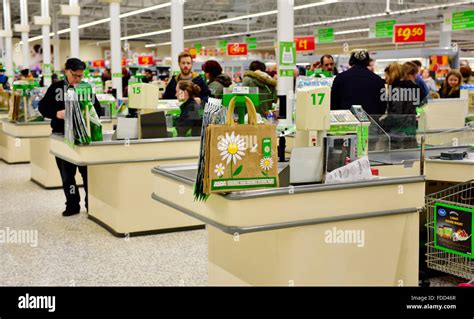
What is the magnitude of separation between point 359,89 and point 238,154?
2707 mm

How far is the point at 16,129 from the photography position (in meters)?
8.23

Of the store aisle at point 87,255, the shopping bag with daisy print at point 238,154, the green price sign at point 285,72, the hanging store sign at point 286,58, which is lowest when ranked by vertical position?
the store aisle at point 87,255

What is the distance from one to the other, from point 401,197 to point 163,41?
1641 inches

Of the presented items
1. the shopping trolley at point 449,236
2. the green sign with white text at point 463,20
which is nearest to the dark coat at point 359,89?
the shopping trolley at point 449,236

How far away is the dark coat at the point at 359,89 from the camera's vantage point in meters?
5.36

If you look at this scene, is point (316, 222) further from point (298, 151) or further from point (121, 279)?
point (121, 279)

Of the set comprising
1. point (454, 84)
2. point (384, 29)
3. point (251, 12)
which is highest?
point (251, 12)

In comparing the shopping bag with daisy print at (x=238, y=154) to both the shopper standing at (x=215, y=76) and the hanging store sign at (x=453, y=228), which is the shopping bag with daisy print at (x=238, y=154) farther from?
the shopper standing at (x=215, y=76)

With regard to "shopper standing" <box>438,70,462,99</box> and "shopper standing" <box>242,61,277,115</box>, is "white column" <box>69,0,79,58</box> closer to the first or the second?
"shopper standing" <box>242,61,277,115</box>

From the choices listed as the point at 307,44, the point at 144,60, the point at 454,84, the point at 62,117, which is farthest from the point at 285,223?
the point at 144,60

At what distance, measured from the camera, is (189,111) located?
6.03m

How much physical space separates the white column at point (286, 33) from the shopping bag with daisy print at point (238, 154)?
387 cm

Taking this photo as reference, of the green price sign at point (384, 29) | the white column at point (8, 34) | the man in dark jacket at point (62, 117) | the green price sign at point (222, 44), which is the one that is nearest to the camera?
the man in dark jacket at point (62, 117)

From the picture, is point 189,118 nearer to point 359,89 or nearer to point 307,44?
point 359,89
